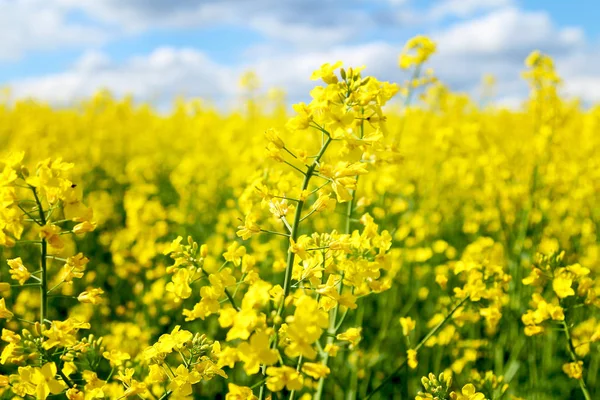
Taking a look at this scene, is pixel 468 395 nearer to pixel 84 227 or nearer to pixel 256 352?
pixel 256 352

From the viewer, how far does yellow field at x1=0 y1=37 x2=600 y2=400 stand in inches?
59.2

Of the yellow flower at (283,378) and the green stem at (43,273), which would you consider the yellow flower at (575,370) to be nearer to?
the yellow flower at (283,378)

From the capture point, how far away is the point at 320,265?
1.61m

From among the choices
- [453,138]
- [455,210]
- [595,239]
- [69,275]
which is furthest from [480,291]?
[455,210]

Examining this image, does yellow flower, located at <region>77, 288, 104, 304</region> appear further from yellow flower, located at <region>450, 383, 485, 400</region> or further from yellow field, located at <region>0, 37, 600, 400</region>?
yellow flower, located at <region>450, 383, 485, 400</region>

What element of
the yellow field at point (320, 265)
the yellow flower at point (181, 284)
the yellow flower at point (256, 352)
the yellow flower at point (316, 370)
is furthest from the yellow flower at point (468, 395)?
the yellow flower at point (181, 284)

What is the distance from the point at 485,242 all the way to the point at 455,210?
8.93 ft

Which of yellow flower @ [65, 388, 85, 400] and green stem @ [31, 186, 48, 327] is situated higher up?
green stem @ [31, 186, 48, 327]

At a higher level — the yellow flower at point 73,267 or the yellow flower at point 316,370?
the yellow flower at point 73,267

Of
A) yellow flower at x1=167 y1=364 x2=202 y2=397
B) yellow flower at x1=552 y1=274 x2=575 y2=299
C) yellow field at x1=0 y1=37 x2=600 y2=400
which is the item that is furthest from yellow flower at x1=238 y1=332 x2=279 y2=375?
yellow flower at x1=552 y1=274 x2=575 y2=299

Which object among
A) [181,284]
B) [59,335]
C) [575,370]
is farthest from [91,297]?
[575,370]

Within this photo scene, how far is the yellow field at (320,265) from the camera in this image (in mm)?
1504

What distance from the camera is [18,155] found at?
5.15ft

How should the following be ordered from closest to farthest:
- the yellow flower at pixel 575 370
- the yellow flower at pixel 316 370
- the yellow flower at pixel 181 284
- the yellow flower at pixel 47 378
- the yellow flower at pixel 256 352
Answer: the yellow flower at pixel 256 352
the yellow flower at pixel 316 370
the yellow flower at pixel 47 378
the yellow flower at pixel 181 284
the yellow flower at pixel 575 370
